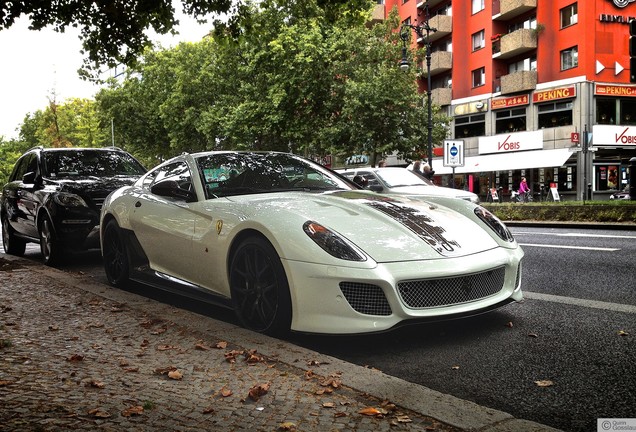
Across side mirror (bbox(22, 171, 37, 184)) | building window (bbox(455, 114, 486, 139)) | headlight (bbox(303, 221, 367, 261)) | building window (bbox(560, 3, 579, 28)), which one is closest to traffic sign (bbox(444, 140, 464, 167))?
side mirror (bbox(22, 171, 37, 184))

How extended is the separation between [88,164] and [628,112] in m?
31.2

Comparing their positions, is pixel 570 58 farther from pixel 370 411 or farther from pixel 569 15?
pixel 370 411

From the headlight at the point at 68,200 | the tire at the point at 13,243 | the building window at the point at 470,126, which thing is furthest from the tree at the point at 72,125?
the headlight at the point at 68,200

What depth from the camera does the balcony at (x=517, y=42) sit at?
1350 inches

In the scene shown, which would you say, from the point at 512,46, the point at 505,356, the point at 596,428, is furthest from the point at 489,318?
the point at 512,46

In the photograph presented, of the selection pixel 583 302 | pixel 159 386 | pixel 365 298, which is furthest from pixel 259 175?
pixel 583 302

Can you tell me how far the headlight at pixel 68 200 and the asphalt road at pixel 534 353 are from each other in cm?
249

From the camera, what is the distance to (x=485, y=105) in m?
37.9

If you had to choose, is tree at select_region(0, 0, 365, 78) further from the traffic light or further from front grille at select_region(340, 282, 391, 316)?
front grille at select_region(340, 282, 391, 316)

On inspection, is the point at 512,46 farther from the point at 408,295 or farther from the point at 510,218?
the point at 408,295

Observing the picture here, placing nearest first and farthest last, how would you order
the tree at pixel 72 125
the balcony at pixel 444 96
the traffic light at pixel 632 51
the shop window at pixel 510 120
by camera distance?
the traffic light at pixel 632 51 → the shop window at pixel 510 120 → the balcony at pixel 444 96 → the tree at pixel 72 125

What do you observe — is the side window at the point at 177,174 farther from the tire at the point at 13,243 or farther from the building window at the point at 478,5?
the building window at the point at 478,5

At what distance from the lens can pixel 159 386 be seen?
3199 millimetres

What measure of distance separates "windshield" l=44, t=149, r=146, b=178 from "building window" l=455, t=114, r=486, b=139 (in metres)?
31.8
